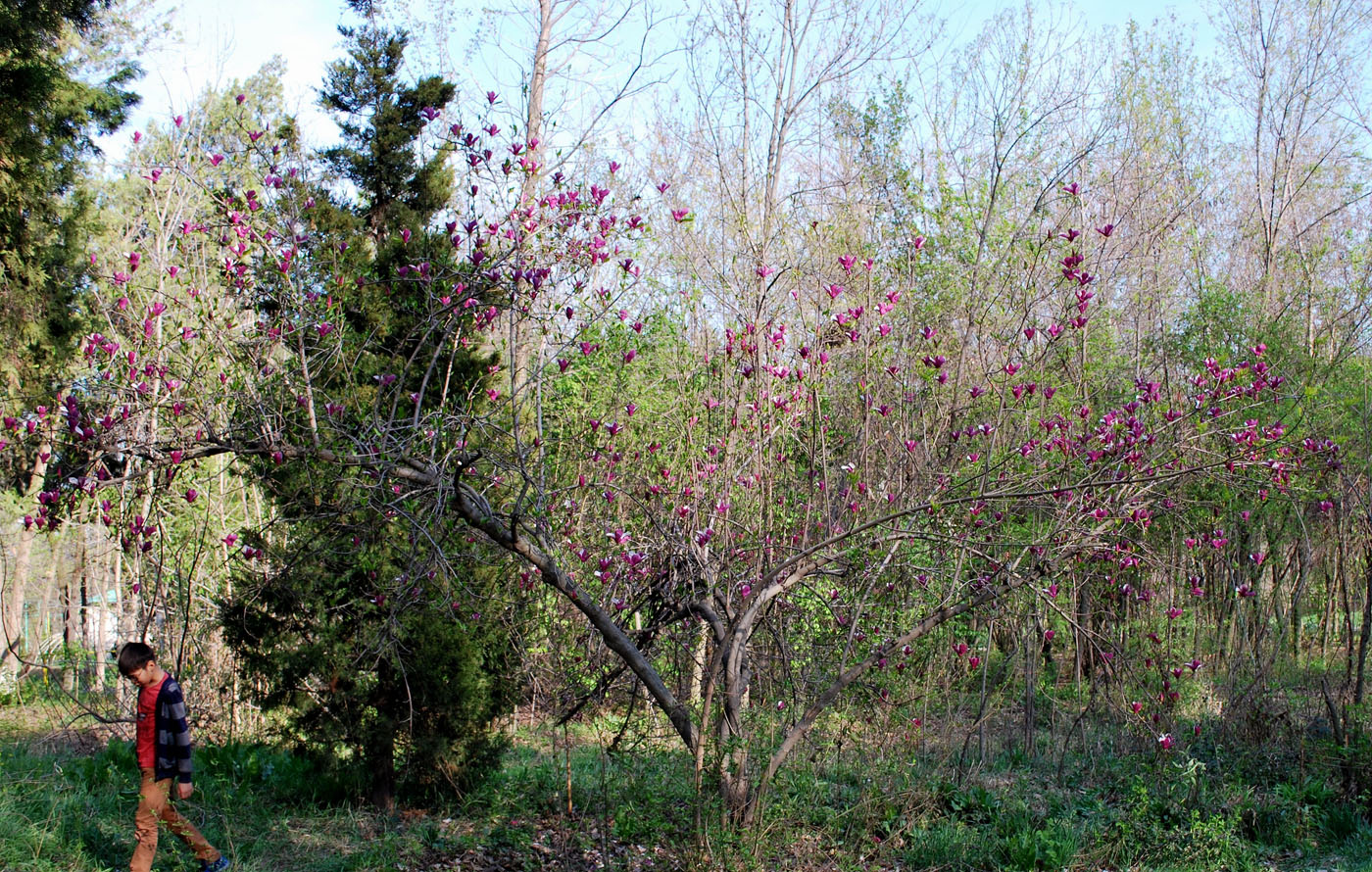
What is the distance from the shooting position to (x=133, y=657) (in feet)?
13.2

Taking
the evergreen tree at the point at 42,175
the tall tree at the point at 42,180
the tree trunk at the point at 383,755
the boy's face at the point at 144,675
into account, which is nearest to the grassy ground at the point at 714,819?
the tree trunk at the point at 383,755

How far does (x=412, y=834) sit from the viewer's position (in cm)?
A: 509

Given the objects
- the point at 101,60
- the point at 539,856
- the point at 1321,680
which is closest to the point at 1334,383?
the point at 1321,680

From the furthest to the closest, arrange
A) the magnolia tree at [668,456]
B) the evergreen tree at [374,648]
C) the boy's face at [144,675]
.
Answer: the evergreen tree at [374,648] < the boy's face at [144,675] < the magnolia tree at [668,456]

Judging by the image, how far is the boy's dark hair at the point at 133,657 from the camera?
3.95 meters

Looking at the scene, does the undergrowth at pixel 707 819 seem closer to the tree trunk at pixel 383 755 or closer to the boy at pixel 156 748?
the tree trunk at pixel 383 755

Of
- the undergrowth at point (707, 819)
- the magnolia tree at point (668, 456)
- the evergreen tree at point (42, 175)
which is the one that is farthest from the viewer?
the evergreen tree at point (42, 175)

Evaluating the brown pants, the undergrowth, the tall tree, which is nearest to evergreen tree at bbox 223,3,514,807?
the undergrowth

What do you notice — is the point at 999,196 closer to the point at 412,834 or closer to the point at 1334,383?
the point at 1334,383

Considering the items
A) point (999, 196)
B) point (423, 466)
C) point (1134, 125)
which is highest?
point (1134, 125)

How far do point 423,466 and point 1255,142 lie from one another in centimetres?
1156

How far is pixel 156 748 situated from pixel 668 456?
3.35m

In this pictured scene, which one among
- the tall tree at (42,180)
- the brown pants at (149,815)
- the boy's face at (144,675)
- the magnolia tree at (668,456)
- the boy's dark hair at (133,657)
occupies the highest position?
the tall tree at (42,180)

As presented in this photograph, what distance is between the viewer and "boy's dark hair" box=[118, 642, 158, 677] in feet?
13.0
